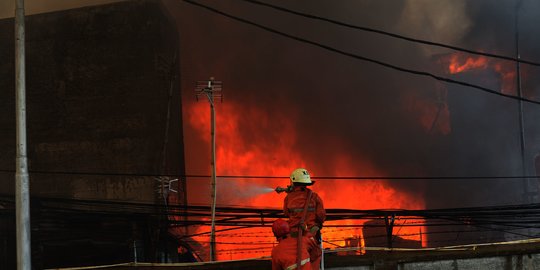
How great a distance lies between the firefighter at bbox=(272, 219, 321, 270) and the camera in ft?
16.1

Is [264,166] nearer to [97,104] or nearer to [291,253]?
[97,104]

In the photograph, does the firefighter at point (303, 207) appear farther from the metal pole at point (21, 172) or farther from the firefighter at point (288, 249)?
the metal pole at point (21, 172)

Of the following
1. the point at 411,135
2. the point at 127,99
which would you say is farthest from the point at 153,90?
the point at 411,135

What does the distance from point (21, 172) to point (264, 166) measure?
17.4m

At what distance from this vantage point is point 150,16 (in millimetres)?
16516

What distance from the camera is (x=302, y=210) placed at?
16.9ft

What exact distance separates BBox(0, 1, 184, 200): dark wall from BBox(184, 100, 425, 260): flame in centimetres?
426

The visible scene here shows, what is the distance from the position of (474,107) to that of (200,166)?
1679cm

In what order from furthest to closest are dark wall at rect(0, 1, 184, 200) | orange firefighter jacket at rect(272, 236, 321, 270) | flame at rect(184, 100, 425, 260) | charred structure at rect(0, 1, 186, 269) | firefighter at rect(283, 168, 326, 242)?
flame at rect(184, 100, 425, 260) < dark wall at rect(0, 1, 184, 200) < charred structure at rect(0, 1, 186, 269) < firefighter at rect(283, 168, 326, 242) < orange firefighter jacket at rect(272, 236, 321, 270)

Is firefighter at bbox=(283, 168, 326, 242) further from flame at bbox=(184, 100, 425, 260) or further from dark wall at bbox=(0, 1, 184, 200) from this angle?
flame at bbox=(184, 100, 425, 260)

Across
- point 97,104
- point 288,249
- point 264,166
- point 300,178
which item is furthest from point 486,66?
point 288,249

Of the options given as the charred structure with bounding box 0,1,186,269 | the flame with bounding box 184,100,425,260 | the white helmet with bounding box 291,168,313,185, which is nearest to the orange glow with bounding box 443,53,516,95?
the flame with bounding box 184,100,425,260

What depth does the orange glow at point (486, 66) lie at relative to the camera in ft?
89.9

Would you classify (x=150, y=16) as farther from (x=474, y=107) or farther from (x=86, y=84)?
(x=474, y=107)
